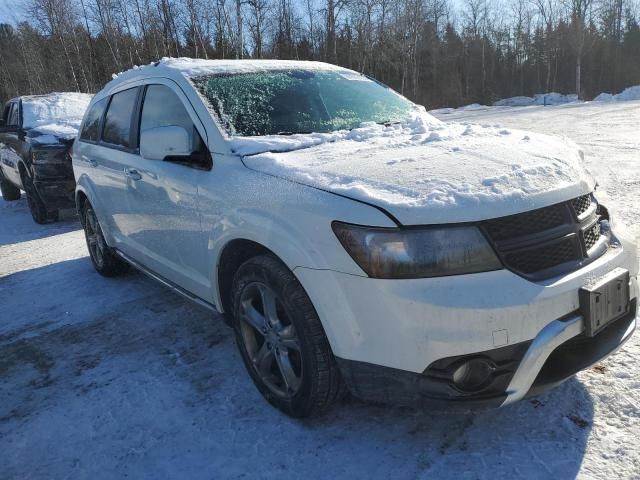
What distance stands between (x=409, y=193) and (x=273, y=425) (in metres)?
1.27

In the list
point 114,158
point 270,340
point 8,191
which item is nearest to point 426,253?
point 270,340

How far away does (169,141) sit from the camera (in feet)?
9.15

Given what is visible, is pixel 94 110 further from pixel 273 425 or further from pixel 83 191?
pixel 273 425

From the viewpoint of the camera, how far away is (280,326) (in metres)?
2.39

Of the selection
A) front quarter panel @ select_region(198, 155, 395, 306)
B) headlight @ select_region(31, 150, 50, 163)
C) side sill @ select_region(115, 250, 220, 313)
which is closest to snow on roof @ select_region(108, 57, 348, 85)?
front quarter panel @ select_region(198, 155, 395, 306)

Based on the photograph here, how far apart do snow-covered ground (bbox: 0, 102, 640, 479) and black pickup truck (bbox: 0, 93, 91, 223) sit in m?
4.13

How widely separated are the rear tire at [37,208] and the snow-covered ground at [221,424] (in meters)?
4.55

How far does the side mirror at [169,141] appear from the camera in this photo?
278cm

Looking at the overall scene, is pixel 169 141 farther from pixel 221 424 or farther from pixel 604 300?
pixel 604 300

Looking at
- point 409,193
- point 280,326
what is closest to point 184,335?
point 280,326

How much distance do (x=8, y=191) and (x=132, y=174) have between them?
8515 millimetres

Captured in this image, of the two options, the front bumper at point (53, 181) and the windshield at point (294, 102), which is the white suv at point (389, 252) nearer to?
the windshield at point (294, 102)

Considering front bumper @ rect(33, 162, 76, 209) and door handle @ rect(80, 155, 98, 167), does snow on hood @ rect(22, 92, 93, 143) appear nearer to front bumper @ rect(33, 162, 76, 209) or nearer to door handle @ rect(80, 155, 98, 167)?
front bumper @ rect(33, 162, 76, 209)

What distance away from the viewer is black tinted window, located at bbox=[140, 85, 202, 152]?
298 centimetres
